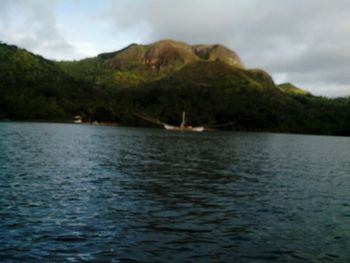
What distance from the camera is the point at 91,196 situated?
28.3 m

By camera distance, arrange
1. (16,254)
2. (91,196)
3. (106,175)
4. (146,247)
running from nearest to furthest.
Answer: (16,254) → (146,247) → (91,196) → (106,175)

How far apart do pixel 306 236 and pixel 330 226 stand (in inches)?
119

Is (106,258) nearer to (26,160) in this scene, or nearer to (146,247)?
(146,247)

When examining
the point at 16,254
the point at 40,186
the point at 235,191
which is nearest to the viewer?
the point at 16,254

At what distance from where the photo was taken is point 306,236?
2072 cm

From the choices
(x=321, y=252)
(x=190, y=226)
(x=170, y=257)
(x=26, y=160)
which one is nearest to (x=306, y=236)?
(x=321, y=252)

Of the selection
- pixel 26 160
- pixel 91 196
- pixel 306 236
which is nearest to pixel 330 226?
pixel 306 236

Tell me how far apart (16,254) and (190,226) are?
9111 millimetres

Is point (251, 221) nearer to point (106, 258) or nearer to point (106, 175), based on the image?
point (106, 258)

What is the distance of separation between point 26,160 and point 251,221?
107 ft

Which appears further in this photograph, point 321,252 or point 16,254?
point 321,252

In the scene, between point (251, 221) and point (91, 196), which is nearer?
point (251, 221)

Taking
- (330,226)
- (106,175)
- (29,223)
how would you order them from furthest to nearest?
(106,175) → (330,226) → (29,223)

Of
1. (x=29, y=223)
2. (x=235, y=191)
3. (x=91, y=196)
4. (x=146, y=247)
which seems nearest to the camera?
(x=146, y=247)
